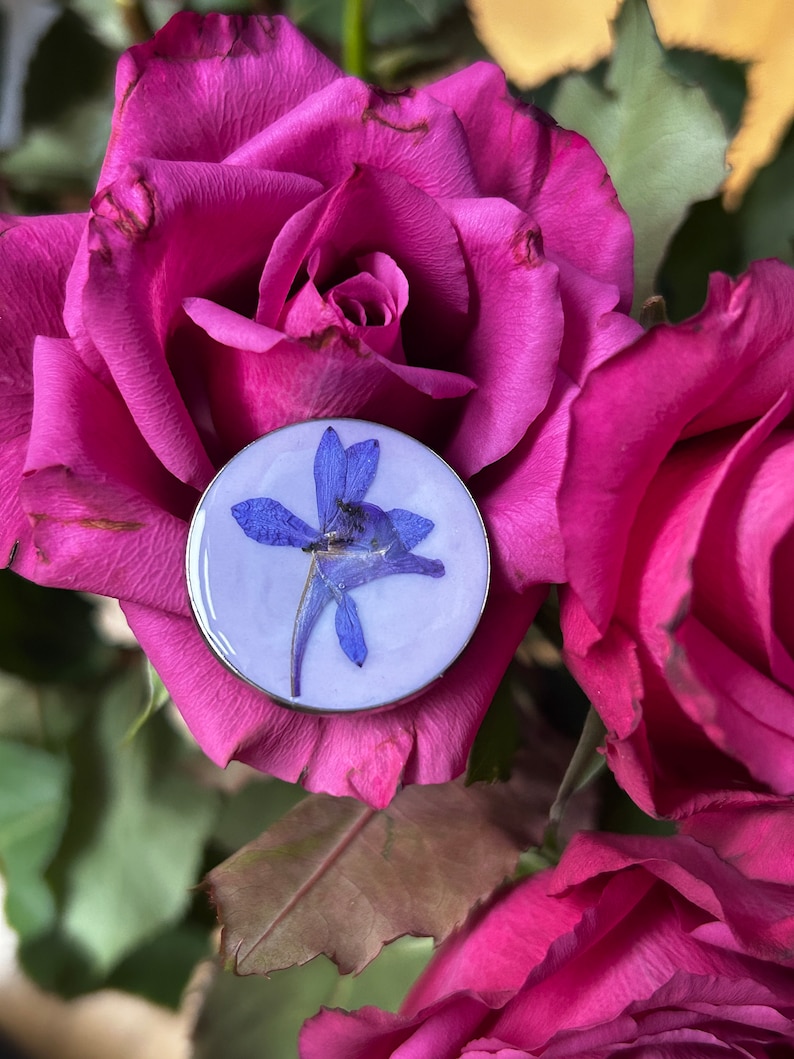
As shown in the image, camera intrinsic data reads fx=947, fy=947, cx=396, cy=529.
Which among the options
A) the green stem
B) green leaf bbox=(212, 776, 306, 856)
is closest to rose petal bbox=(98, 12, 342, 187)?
the green stem

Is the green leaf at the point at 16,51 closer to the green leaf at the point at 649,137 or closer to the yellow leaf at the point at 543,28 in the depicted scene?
the green leaf at the point at 649,137

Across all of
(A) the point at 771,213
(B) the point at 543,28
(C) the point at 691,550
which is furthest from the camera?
(B) the point at 543,28

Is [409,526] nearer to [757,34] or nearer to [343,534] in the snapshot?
[343,534]

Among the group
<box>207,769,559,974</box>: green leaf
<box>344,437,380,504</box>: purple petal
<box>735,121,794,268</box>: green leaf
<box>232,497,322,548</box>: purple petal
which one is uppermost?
<box>735,121,794,268</box>: green leaf

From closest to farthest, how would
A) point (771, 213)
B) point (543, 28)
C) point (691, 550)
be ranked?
point (691, 550), point (771, 213), point (543, 28)

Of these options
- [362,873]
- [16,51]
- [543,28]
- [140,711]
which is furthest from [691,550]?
[543,28]

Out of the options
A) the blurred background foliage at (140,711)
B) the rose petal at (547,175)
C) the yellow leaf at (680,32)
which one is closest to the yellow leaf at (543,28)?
the yellow leaf at (680,32)

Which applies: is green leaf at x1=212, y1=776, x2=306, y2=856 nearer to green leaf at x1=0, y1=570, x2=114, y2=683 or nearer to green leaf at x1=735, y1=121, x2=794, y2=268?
green leaf at x1=0, y1=570, x2=114, y2=683
